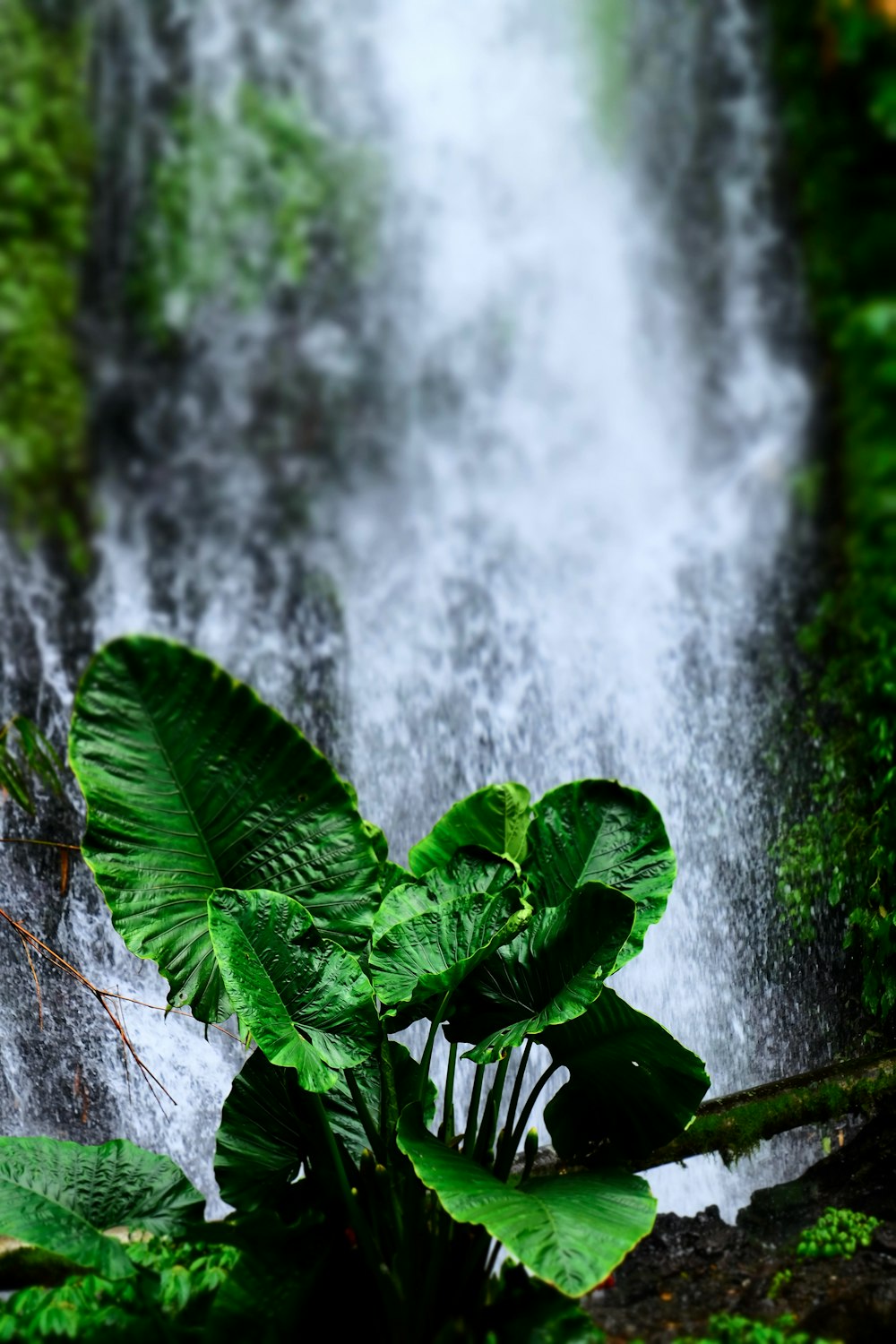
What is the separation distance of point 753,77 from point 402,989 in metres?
2.63

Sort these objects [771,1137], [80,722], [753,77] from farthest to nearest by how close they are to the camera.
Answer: [753,77]
[771,1137]
[80,722]

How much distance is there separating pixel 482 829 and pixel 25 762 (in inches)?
48.8

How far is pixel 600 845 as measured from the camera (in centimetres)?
165

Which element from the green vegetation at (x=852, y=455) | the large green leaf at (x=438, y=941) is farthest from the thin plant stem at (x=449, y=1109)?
the green vegetation at (x=852, y=455)

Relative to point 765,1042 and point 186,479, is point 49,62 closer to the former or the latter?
point 186,479

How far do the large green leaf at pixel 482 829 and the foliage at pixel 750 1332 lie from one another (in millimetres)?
781

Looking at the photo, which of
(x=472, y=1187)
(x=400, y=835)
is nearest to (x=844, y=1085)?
(x=400, y=835)

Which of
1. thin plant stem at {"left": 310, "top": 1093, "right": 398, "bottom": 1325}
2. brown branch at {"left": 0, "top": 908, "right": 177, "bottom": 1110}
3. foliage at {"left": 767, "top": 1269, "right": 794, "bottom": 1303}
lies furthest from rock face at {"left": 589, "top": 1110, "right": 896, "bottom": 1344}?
brown branch at {"left": 0, "top": 908, "right": 177, "bottom": 1110}

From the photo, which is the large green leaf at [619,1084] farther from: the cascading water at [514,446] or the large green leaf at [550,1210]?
the cascading water at [514,446]

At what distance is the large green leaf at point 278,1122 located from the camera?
150 cm

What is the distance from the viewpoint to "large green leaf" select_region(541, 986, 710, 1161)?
148 cm

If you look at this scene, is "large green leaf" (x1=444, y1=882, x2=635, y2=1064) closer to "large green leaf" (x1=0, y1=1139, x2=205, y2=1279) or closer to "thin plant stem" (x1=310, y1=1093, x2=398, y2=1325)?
"thin plant stem" (x1=310, y1=1093, x2=398, y2=1325)

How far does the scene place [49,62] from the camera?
8.54ft

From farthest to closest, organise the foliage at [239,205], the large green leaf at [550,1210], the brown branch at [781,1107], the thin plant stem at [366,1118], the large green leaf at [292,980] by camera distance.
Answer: the foliage at [239,205] < the brown branch at [781,1107] < the thin plant stem at [366,1118] < the large green leaf at [292,980] < the large green leaf at [550,1210]
